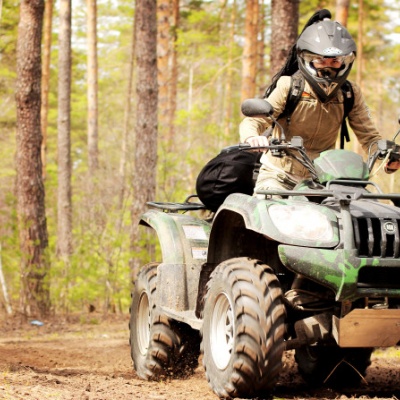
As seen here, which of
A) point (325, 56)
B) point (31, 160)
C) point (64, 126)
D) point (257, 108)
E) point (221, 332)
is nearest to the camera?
point (257, 108)

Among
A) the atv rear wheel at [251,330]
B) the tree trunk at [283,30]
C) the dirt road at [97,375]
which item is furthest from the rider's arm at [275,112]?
the tree trunk at [283,30]

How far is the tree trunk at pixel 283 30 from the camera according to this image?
1123 cm

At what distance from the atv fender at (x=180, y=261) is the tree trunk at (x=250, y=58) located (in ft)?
57.0

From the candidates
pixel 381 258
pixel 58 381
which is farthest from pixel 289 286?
pixel 58 381

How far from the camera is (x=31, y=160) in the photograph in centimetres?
1473

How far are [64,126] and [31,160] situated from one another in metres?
10.5

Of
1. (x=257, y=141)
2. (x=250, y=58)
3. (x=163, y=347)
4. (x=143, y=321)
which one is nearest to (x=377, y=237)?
(x=257, y=141)

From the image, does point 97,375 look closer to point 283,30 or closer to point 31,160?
point 283,30

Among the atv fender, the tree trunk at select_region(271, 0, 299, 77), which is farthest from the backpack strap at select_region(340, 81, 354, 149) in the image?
the tree trunk at select_region(271, 0, 299, 77)

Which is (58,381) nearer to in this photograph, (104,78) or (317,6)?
(317,6)

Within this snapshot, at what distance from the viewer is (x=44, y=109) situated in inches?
1096

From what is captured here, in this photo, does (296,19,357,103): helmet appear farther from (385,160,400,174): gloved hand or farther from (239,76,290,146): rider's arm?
(385,160,400,174): gloved hand

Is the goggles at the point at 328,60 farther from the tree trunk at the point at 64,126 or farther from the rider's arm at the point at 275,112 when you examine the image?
the tree trunk at the point at 64,126

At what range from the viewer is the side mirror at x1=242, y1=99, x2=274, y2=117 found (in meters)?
5.21
